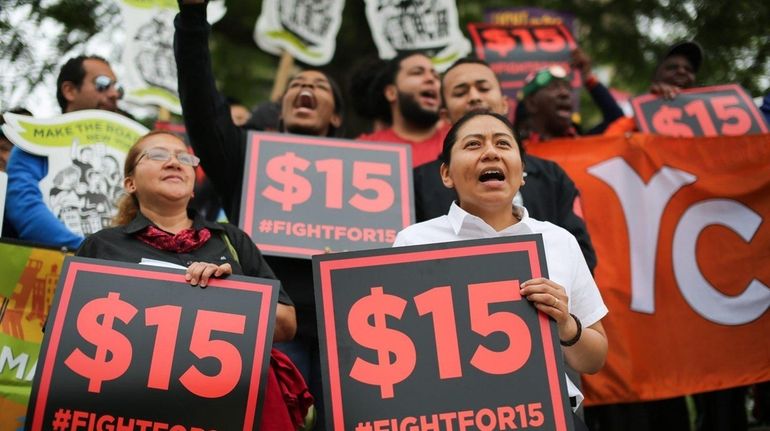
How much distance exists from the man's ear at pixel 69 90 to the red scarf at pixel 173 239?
2.11 meters

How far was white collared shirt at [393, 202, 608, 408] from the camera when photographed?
318cm

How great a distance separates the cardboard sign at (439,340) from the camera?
2783mm

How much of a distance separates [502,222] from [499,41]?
5.35 m

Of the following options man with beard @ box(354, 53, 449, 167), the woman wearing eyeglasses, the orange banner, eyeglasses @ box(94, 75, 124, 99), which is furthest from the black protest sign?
the orange banner

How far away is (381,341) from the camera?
2879 mm

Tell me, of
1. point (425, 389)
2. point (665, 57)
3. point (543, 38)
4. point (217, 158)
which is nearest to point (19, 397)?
point (217, 158)

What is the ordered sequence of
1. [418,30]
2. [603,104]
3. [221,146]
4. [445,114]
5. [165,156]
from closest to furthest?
[165,156]
[221,146]
[445,114]
[603,104]
[418,30]

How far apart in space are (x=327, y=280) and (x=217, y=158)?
1784 millimetres

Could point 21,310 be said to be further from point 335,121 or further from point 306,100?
point 335,121

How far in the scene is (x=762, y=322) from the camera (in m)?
5.13

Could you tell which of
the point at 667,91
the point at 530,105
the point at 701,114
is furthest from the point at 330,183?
the point at 701,114

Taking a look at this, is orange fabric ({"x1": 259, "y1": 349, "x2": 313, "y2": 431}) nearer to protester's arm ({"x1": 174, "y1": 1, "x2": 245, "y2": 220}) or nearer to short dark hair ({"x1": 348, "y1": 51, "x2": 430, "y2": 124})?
protester's arm ({"x1": 174, "y1": 1, "x2": 245, "y2": 220})

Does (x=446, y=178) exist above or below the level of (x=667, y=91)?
below

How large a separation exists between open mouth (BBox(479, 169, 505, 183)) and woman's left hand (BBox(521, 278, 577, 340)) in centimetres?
51
